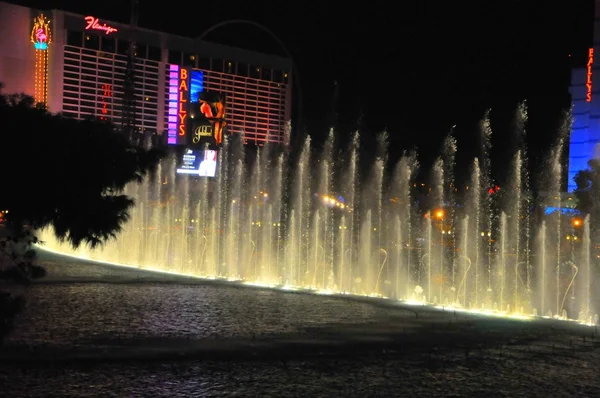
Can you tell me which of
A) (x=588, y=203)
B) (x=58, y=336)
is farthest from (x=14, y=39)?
(x=58, y=336)

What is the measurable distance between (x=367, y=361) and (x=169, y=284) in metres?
9.39

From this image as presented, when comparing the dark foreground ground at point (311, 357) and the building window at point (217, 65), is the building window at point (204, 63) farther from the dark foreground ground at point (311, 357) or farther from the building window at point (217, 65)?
the dark foreground ground at point (311, 357)

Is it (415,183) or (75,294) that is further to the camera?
(415,183)

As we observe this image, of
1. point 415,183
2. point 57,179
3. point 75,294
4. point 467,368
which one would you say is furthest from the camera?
point 415,183

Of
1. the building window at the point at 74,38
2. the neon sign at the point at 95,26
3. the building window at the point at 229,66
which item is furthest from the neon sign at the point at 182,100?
the building window at the point at 229,66

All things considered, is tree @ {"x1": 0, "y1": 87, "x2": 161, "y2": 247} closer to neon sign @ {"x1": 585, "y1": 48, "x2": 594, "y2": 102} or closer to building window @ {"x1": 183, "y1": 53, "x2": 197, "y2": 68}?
neon sign @ {"x1": 585, "y1": 48, "x2": 594, "y2": 102}

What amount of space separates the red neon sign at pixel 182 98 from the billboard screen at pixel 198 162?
5178 mm

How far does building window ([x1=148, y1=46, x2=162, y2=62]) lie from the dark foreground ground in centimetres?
5865

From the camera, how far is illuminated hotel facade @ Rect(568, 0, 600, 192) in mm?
49000

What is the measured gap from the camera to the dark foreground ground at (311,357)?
8.29m

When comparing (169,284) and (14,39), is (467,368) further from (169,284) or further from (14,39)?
(14,39)

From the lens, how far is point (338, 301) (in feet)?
52.1

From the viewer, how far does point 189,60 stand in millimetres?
74500

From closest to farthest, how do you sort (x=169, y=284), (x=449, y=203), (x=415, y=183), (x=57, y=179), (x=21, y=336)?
(x=57, y=179)
(x=21, y=336)
(x=169, y=284)
(x=449, y=203)
(x=415, y=183)
